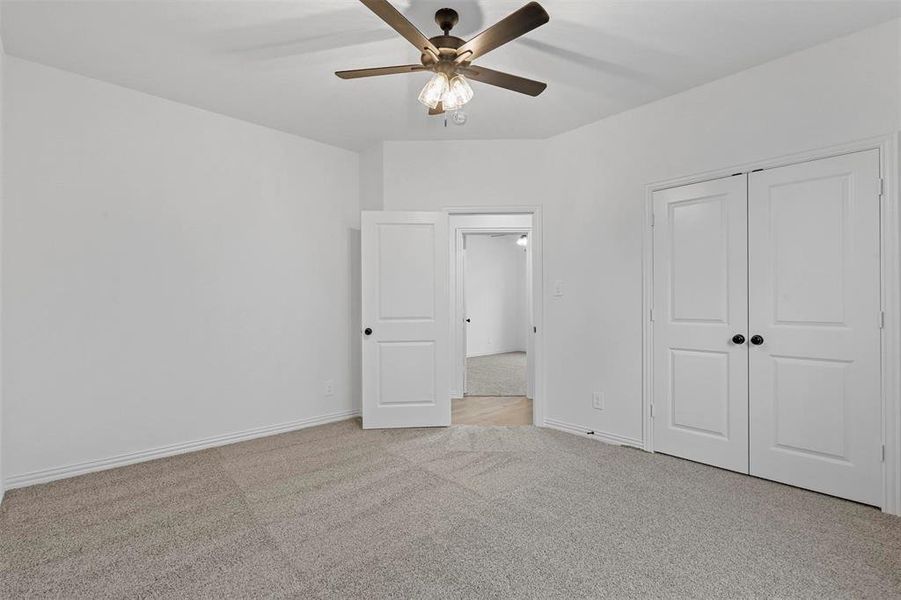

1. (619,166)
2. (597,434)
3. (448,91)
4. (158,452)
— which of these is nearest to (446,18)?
(448,91)

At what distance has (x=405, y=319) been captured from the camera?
399 cm

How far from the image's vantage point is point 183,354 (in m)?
3.34

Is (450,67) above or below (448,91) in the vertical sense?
above

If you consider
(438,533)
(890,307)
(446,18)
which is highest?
(446,18)

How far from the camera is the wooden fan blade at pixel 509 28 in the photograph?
170 centimetres

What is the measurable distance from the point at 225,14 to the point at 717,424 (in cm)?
389

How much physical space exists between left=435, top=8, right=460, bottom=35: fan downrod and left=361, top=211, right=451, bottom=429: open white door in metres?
1.86

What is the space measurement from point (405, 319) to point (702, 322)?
2.36m

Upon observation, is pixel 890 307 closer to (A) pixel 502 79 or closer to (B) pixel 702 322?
(B) pixel 702 322

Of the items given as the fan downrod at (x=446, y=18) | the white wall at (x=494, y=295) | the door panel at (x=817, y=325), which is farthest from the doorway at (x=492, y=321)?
the fan downrod at (x=446, y=18)

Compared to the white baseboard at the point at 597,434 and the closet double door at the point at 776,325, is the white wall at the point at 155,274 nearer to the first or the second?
the white baseboard at the point at 597,434

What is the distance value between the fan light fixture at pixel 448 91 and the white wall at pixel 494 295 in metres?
6.46

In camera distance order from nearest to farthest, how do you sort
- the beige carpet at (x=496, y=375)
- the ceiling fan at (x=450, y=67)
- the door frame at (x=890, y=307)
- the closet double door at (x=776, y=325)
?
the ceiling fan at (x=450, y=67), the door frame at (x=890, y=307), the closet double door at (x=776, y=325), the beige carpet at (x=496, y=375)

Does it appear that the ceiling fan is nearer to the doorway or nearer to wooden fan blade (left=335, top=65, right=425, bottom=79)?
wooden fan blade (left=335, top=65, right=425, bottom=79)
